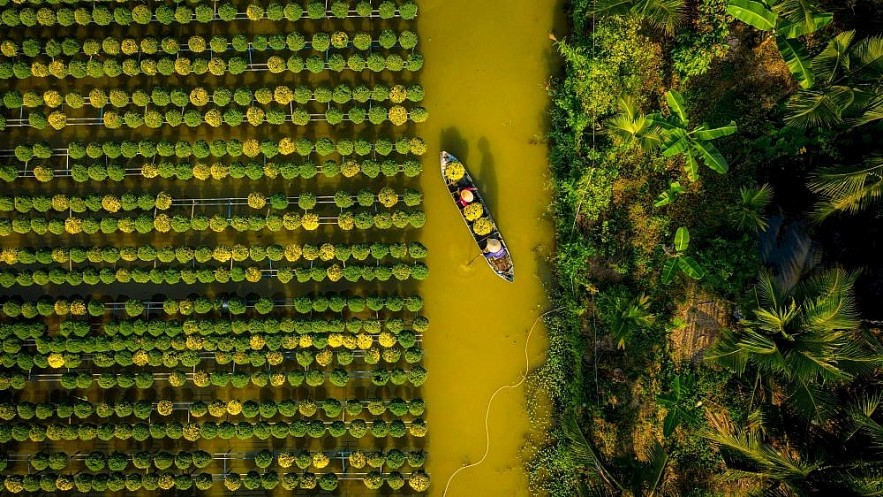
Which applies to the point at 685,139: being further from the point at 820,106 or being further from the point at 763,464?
the point at 763,464

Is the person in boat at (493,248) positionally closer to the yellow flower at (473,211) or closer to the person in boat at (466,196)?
the yellow flower at (473,211)

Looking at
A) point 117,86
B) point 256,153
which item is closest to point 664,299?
point 256,153

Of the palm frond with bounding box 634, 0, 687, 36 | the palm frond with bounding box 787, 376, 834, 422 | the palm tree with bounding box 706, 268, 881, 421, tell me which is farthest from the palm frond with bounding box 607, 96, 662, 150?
the palm frond with bounding box 787, 376, 834, 422

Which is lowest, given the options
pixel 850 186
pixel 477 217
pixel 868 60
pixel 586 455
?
pixel 586 455

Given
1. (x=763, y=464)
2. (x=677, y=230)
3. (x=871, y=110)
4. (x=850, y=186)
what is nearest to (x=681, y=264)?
(x=677, y=230)

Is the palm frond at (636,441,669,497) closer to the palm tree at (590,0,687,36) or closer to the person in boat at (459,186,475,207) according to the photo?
the person in boat at (459,186,475,207)

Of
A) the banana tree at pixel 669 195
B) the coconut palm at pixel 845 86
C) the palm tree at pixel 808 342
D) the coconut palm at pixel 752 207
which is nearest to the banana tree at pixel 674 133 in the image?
the banana tree at pixel 669 195

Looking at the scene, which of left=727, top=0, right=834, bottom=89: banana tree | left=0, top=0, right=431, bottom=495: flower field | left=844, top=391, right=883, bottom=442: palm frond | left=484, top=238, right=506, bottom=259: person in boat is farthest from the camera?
left=484, top=238, right=506, bottom=259: person in boat

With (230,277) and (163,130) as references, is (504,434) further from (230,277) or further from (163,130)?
(163,130)
